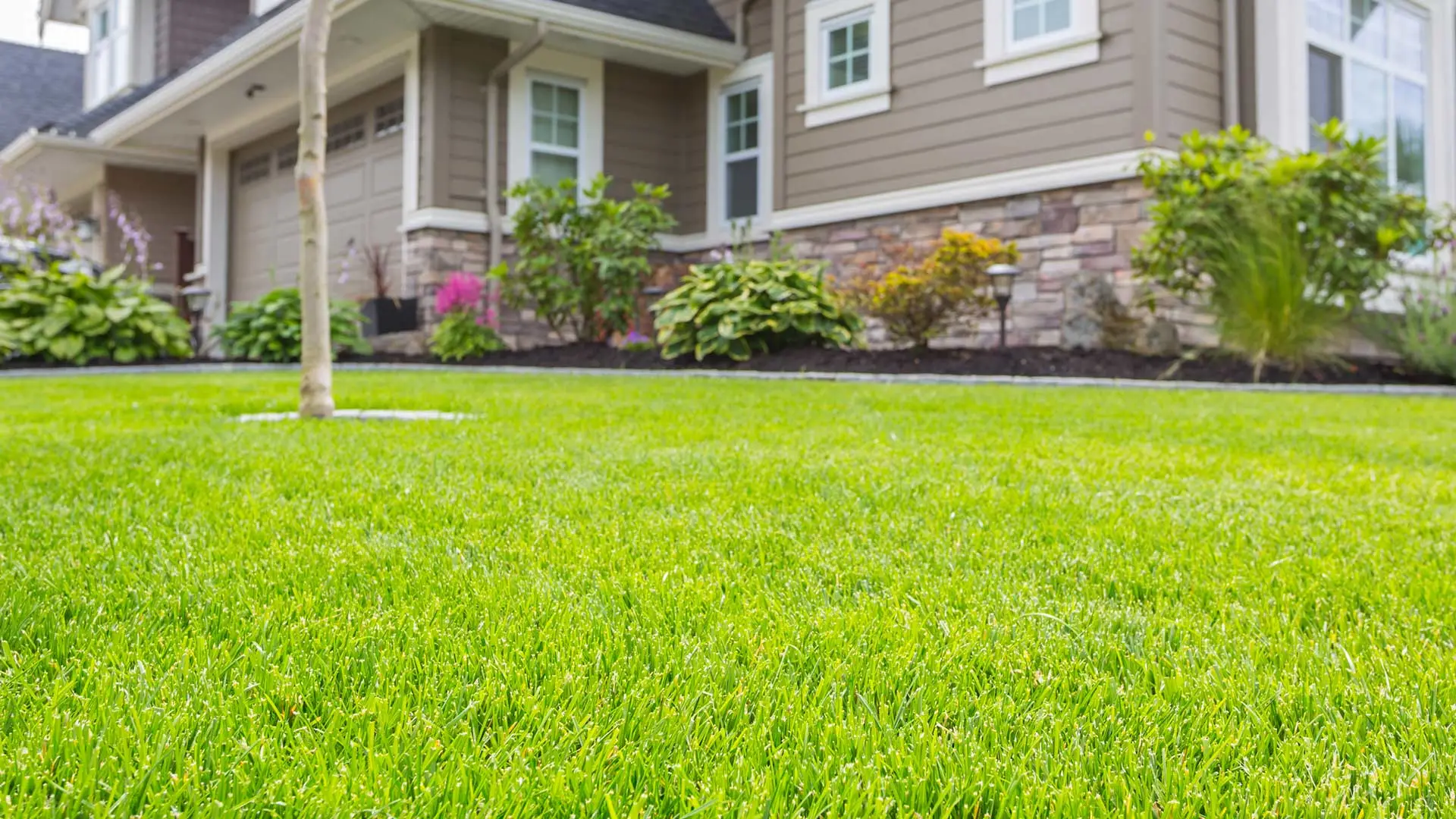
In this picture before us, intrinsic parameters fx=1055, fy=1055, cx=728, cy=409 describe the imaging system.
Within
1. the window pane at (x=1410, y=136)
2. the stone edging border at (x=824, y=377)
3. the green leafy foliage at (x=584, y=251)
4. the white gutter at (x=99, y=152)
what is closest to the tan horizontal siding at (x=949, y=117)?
the green leafy foliage at (x=584, y=251)

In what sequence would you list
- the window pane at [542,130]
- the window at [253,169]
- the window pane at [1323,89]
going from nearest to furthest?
the window pane at [1323,89], the window pane at [542,130], the window at [253,169]

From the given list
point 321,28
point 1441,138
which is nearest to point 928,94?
point 1441,138

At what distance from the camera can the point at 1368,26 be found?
28.3 feet

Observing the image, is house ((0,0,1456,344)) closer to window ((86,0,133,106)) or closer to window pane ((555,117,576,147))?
window pane ((555,117,576,147))

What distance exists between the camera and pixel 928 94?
8.66 meters

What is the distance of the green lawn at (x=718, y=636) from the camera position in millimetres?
897

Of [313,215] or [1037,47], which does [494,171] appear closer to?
[1037,47]

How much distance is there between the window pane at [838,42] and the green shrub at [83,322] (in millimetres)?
6262

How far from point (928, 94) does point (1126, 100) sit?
1.76 meters

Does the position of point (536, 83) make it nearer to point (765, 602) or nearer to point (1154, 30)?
point (1154, 30)

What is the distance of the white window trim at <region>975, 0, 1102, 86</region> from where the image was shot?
7.57 meters

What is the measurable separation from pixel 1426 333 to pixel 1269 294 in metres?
1.29

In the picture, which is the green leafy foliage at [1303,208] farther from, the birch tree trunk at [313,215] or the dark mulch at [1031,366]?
the birch tree trunk at [313,215]

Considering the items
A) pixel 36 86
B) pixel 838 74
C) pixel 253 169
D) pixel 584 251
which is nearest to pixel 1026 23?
pixel 838 74
